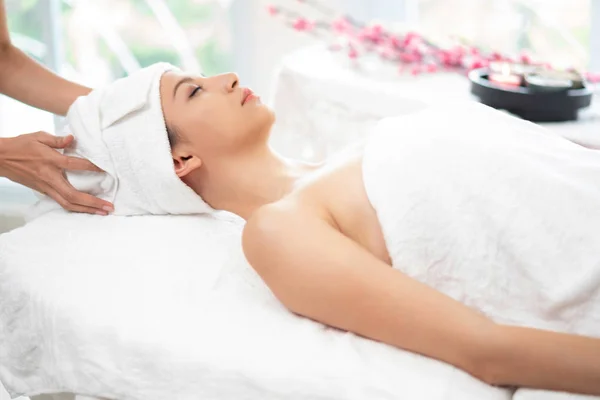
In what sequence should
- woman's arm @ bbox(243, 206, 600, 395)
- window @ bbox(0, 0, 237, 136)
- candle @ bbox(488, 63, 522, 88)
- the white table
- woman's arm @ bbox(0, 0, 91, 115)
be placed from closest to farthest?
woman's arm @ bbox(243, 206, 600, 395) < woman's arm @ bbox(0, 0, 91, 115) < candle @ bbox(488, 63, 522, 88) < the white table < window @ bbox(0, 0, 237, 136)

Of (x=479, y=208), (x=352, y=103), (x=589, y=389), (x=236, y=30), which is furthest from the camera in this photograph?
(x=236, y=30)

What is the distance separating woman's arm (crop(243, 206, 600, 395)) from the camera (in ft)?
3.65

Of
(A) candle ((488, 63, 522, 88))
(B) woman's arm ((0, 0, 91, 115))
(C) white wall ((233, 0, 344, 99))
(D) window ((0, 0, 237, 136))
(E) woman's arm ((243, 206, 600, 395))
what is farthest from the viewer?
(D) window ((0, 0, 237, 136))

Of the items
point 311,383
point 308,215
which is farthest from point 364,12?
point 311,383

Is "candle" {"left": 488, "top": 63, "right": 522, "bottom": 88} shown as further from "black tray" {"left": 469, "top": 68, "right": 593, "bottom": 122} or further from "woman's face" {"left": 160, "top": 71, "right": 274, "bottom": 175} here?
"woman's face" {"left": 160, "top": 71, "right": 274, "bottom": 175}

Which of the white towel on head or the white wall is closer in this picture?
the white towel on head

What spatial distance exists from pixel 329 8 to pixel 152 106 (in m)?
1.52

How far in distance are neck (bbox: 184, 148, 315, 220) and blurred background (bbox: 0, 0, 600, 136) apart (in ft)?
4.08

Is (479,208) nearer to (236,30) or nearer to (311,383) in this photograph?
(311,383)

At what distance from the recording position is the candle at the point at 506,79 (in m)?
2.04

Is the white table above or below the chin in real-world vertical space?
below

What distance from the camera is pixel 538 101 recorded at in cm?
195

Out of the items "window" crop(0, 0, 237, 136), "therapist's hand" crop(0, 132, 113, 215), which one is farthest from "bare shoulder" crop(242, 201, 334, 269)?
"window" crop(0, 0, 237, 136)

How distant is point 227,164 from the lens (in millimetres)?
1624
